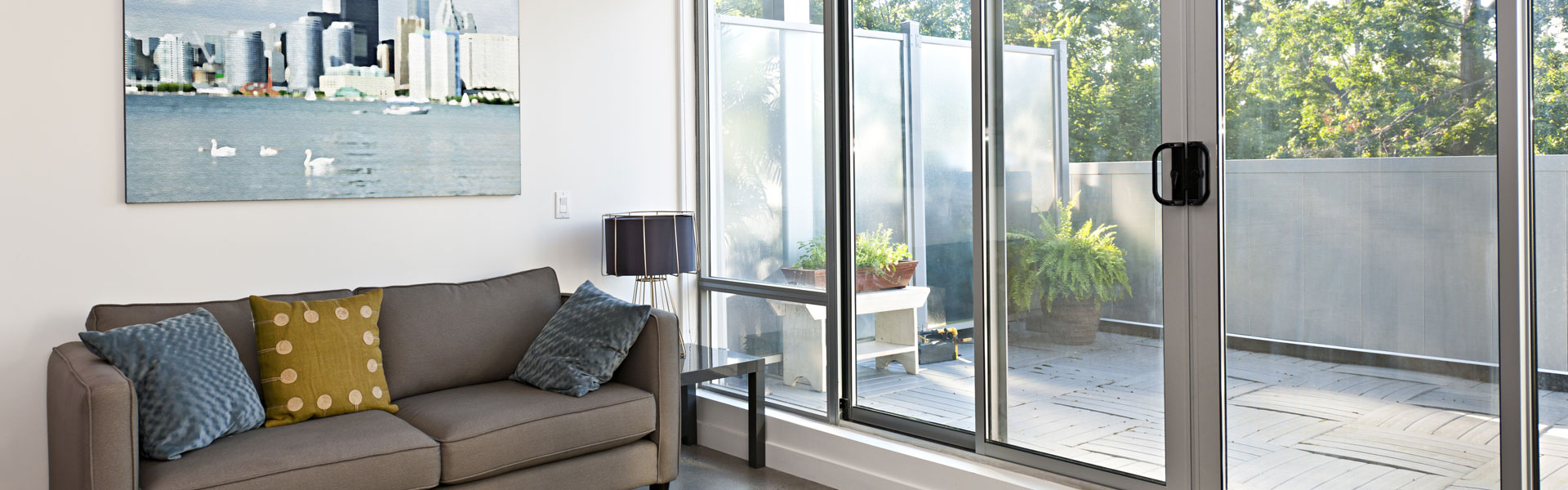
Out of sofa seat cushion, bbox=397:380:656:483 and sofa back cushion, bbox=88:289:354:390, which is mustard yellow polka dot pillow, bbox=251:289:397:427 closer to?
sofa back cushion, bbox=88:289:354:390

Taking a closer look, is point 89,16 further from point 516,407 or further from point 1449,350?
point 1449,350

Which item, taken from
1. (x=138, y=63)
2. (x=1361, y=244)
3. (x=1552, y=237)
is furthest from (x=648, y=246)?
(x=1552, y=237)

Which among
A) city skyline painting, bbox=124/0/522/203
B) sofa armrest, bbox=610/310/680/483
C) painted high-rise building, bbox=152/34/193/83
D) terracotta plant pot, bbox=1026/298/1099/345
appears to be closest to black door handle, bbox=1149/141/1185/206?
terracotta plant pot, bbox=1026/298/1099/345

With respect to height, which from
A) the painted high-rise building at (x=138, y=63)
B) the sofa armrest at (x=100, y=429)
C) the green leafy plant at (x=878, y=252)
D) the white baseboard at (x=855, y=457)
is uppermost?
the painted high-rise building at (x=138, y=63)

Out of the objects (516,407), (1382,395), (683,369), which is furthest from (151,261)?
(1382,395)

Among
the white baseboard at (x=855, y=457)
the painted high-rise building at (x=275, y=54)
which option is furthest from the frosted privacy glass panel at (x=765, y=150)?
the painted high-rise building at (x=275, y=54)

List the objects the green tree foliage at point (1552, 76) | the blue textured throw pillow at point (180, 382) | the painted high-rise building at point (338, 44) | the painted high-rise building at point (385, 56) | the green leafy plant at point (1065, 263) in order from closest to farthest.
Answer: the green tree foliage at point (1552, 76), the blue textured throw pillow at point (180, 382), the green leafy plant at point (1065, 263), the painted high-rise building at point (338, 44), the painted high-rise building at point (385, 56)

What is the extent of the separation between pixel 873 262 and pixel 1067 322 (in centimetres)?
86

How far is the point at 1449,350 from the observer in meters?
2.31

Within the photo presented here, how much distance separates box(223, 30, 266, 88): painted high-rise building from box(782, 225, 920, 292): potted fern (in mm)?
2098

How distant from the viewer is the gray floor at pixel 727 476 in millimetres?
3588

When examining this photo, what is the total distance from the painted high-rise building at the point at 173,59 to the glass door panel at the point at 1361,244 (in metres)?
3.19

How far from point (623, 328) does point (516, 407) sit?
1.48 ft

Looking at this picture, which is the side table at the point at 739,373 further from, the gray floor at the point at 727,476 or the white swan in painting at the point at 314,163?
the white swan in painting at the point at 314,163
